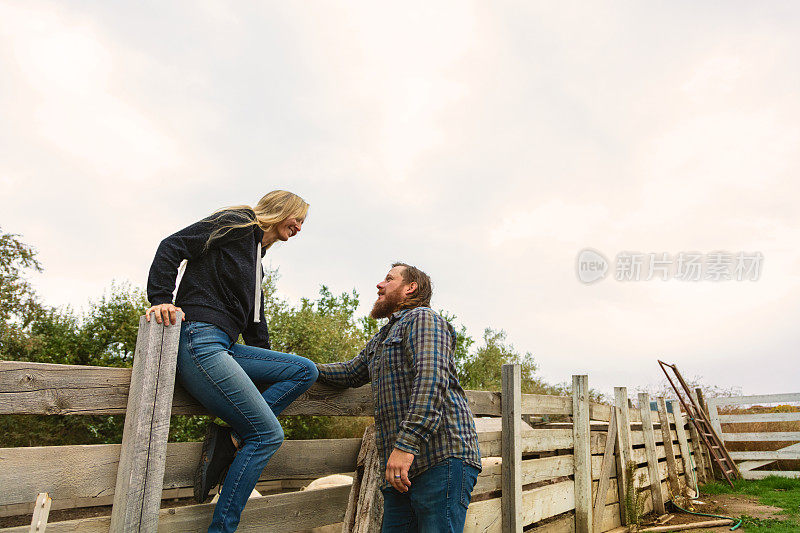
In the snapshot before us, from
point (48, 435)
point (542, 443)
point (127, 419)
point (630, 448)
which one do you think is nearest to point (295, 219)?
point (127, 419)

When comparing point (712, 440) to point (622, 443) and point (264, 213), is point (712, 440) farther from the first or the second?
point (264, 213)

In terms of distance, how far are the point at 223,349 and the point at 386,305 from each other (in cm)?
111

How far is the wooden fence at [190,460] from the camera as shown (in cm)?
220

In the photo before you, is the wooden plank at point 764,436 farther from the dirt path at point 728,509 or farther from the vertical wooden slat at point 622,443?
the vertical wooden slat at point 622,443

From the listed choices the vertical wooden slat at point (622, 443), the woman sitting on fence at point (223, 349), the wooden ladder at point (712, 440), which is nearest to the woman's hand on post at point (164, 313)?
the woman sitting on fence at point (223, 349)

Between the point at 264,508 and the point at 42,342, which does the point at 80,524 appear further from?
the point at 42,342

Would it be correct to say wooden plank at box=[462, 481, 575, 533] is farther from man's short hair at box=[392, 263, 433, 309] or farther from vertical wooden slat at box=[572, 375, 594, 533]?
man's short hair at box=[392, 263, 433, 309]

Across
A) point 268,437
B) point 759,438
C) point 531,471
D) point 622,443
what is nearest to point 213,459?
point 268,437

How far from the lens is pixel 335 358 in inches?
618

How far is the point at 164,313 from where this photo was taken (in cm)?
242

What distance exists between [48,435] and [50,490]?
36.4ft

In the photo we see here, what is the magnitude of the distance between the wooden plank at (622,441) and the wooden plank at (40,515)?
6.41 metres

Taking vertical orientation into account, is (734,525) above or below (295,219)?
below

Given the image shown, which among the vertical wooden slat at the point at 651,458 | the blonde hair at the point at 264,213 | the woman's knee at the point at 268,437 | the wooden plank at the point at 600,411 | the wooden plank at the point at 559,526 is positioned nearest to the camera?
the woman's knee at the point at 268,437
